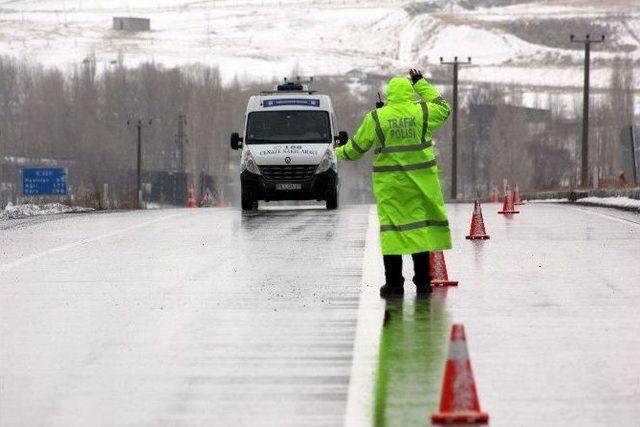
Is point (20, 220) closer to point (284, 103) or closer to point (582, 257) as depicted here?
point (284, 103)

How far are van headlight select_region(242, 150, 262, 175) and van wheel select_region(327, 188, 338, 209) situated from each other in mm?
1566

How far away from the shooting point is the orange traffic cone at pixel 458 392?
7.84 metres

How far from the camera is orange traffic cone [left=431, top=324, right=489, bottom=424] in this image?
25.7ft

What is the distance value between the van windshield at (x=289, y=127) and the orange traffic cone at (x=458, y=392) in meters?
27.7

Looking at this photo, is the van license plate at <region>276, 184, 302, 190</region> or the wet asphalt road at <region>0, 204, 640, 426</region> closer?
the wet asphalt road at <region>0, 204, 640, 426</region>

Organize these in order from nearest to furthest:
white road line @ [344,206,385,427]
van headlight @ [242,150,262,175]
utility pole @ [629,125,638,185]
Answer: white road line @ [344,206,385,427] < van headlight @ [242,150,262,175] < utility pole @ [629,125,638,185]

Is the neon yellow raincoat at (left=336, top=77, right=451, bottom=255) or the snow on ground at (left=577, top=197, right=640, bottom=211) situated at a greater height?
the neon yellow raincoat at (left=336, top=77, right=451, bottom=255)

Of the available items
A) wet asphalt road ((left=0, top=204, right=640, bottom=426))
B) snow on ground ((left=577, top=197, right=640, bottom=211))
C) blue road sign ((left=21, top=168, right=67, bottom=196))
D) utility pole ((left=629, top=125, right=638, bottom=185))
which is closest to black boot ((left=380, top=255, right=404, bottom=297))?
wet asphalt road ((left=0, top=204, right=640, bottom=426))

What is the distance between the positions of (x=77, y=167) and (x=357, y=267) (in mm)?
161903

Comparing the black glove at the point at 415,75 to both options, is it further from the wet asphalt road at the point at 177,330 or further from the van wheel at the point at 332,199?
the van wheel at the point at 332,199

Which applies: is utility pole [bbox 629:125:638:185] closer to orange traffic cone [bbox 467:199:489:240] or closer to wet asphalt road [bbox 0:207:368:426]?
orange traffic cone [bbox 467:199:489:240]

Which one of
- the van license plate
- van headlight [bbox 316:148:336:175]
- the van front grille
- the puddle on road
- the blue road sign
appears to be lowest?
the blue road sign

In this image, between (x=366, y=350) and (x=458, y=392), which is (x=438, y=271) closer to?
(x=366, y=350)

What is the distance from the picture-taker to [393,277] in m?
14.3
